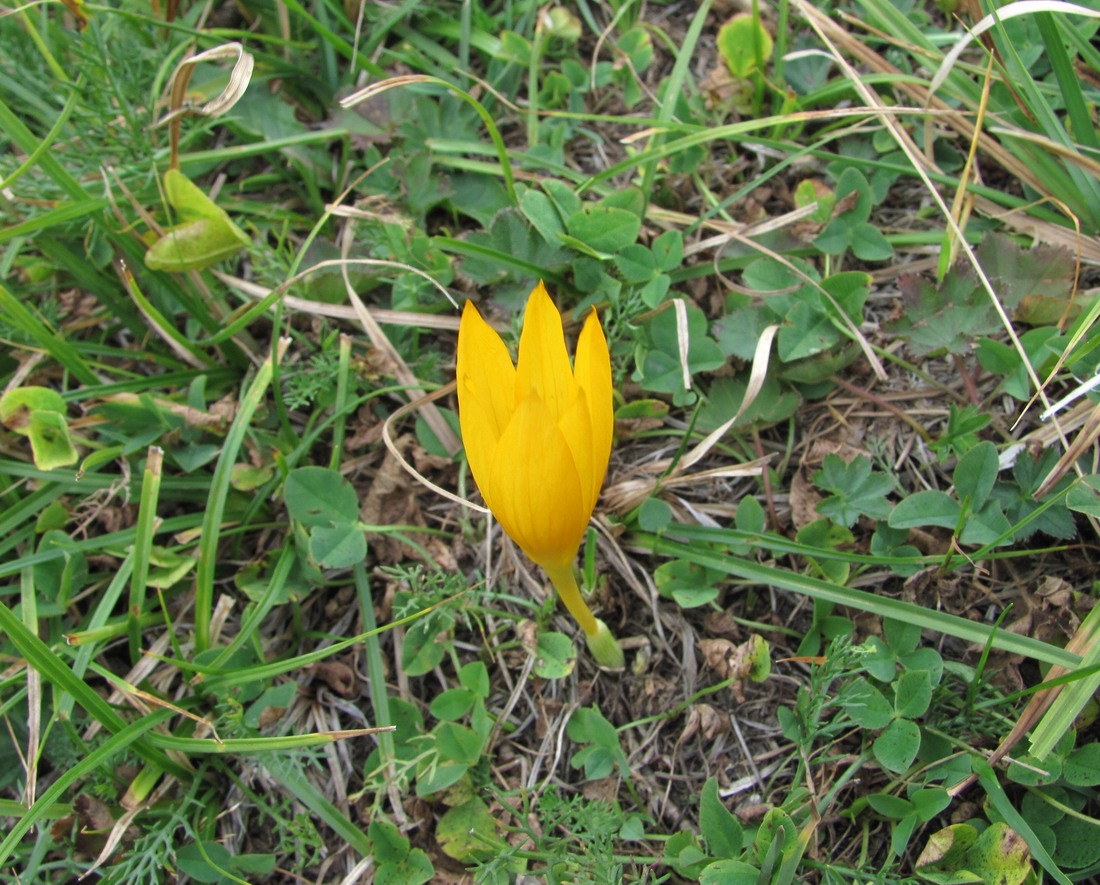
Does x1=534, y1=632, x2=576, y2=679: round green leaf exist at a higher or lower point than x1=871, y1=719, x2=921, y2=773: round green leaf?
lower

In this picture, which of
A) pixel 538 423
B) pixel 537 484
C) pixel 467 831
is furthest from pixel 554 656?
pixel 538 423

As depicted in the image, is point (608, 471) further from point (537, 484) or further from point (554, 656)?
point (537, 484)

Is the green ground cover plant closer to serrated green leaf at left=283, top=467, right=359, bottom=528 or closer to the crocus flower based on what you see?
serrated green leaf at left=283, top=467, right=359, bottom=528

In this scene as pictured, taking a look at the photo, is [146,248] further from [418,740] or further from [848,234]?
[848,234]

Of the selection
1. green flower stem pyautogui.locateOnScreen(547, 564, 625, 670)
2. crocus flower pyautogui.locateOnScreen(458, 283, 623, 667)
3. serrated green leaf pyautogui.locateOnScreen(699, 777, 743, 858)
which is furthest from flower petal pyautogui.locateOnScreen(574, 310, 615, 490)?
serrated green leaf pyautogui.locateOnScreen(699, 777, 743, 858)

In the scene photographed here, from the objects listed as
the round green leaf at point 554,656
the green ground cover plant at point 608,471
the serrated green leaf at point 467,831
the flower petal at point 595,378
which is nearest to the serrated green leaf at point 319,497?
the green ground cover plant at point 608,471

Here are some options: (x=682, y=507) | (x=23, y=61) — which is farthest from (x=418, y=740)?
(x=23, y=61)
